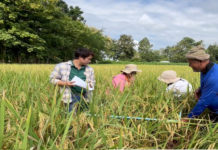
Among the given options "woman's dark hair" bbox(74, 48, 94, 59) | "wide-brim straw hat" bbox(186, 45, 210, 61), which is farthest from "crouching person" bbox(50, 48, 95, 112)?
"wide-brim straw hat" bbox(186, 45, 210, 61)

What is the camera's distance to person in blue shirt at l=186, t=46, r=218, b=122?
5.43 feet

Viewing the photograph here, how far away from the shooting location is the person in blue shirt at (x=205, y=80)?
1.65 meters

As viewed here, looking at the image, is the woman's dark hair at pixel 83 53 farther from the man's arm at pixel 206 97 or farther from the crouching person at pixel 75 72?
the man's arm at pixel 206 97

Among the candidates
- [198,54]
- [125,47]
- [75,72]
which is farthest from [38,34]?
[125,47]

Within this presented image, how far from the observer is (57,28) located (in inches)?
883

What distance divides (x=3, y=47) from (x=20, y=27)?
2.80 m

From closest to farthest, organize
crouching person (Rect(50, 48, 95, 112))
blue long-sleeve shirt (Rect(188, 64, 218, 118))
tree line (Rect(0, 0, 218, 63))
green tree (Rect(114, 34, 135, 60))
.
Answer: blue long-sleeve shirt (Rect(188, 64, 218, 118)), crouching person (Rect(50, 48, 95, 112)), tree line (Rect(0, 0, 218, 63)), green tree (Rect(114, 34, 135, 60))

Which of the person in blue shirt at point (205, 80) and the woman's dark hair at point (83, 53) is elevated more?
the woman's dark hair at point (83, 53)

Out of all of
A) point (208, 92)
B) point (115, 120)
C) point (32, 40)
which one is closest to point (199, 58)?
point (208, 92)

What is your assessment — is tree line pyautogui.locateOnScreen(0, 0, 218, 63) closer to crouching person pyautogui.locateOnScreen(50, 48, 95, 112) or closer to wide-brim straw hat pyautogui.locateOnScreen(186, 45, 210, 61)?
crouching person pyautogui.locateOnScreen(50, 48, 95, 112)

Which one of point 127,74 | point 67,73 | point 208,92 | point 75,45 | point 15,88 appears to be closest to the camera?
point 208,92

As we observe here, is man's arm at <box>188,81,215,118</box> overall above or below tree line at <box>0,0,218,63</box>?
below

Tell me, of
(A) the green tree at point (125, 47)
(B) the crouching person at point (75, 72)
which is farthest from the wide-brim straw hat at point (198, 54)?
(A) the green tree at point (125, 47)

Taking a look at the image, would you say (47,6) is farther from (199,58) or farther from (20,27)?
(199,58)
